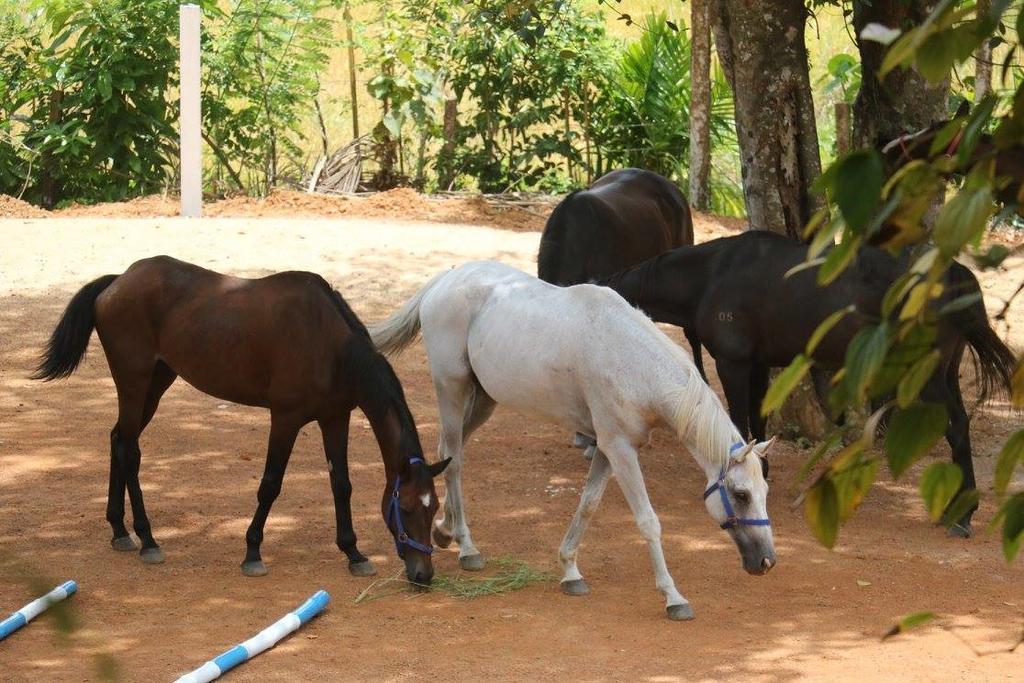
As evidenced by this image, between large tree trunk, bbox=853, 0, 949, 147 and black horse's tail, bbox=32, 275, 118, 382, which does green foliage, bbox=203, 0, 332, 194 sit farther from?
black horse's tail, bbox=32, 275, 118, 382

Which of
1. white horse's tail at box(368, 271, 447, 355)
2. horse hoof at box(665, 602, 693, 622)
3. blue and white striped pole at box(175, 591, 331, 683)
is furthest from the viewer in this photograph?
white horse's tail at box(368, 271, 447, 355)

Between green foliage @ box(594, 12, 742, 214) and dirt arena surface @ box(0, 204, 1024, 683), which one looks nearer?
dirt arena surface @ box(0, 204, 1024, 683)

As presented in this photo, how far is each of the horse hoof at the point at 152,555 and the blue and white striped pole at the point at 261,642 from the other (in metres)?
0.95

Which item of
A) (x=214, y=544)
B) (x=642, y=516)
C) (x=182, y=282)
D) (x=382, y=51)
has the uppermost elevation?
(x=382, y=51)

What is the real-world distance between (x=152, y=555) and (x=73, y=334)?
3.68 feet

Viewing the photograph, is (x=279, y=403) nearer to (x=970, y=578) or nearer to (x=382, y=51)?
(x=970, y=578)

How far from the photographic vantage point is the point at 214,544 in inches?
251

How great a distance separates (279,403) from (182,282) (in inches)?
31.7

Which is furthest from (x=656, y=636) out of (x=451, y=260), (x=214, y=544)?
(x=451, y=260)

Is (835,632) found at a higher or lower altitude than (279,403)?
lower

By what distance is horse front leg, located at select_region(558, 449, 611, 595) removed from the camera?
578 centimetres

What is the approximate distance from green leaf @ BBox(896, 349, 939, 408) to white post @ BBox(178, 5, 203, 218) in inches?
493

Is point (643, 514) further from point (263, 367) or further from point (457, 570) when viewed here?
point (263, 367)

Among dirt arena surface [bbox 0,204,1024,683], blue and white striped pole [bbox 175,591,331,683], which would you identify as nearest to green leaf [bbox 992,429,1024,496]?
dirt arena surface [bbox 0,204,1024,683]
